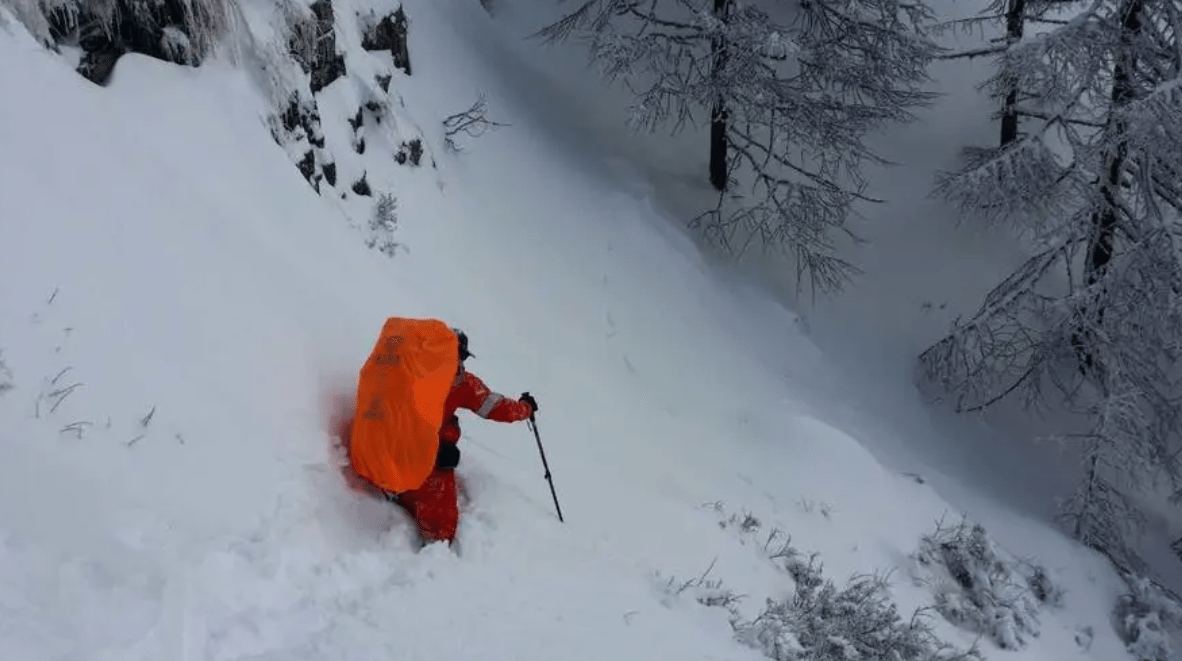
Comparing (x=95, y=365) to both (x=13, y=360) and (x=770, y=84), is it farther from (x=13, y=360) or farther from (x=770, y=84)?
(x=770, y=84)

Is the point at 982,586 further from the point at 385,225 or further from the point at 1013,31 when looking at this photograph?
the point at 1013,31

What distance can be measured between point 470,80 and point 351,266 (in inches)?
239

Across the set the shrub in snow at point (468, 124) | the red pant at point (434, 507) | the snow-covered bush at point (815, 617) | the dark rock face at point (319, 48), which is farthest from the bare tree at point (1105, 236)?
the red pant at point (434, 507)

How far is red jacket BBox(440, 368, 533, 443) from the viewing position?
6.29 m

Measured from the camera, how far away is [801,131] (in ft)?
41.7

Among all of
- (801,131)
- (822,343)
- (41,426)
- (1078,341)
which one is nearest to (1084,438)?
(1078,341)

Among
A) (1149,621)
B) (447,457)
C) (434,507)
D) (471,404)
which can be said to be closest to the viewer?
(434,507)

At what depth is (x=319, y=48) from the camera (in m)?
9.66

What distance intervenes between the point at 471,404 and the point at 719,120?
7778 mm

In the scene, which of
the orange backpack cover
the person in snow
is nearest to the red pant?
the person in snow

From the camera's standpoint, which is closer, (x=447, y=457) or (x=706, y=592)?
(x=447, y=457)

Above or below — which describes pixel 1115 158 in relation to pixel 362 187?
above

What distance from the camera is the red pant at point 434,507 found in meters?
6.02

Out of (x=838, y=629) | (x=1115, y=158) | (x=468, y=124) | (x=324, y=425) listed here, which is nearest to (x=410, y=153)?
(x=468, y=124)
